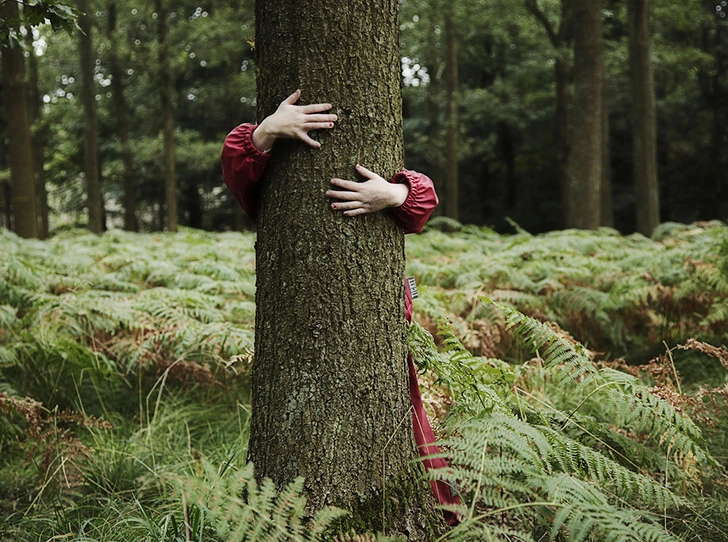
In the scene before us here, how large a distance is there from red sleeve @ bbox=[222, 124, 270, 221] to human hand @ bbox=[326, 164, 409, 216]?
31 cm

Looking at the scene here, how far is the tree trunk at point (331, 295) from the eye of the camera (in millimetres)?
2230

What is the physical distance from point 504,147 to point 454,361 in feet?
80.8

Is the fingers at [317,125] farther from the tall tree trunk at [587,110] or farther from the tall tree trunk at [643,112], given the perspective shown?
the tall tree trunk at [643,112]

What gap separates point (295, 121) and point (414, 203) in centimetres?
56

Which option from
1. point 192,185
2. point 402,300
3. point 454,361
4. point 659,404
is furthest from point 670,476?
point 192,185

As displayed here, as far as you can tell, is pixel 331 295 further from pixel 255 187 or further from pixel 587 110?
Result: pixel 587 110

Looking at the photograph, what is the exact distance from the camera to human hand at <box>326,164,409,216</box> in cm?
223

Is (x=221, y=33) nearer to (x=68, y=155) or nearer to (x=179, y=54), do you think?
(x=179, y=54)

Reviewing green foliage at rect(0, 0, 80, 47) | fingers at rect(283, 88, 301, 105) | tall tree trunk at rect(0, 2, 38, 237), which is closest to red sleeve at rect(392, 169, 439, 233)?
fingers at rect(283, 88, 301, 105)

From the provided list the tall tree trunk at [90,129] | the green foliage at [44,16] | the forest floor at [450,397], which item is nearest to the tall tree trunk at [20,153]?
the forest floor at [450,397]

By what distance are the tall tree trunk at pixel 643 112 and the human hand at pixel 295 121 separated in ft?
37.6

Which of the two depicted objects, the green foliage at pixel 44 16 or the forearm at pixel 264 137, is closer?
the forearm at pixel 264 137

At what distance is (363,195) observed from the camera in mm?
2236

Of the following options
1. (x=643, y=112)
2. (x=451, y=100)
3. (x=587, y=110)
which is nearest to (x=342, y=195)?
(x=587, y=110)
